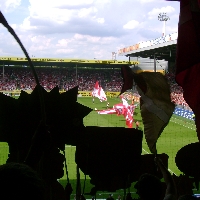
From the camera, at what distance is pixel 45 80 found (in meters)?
33.5

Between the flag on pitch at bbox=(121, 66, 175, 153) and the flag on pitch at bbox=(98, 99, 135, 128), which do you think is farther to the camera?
the flag on pitch at bbox=(98, 99, 135, 128)

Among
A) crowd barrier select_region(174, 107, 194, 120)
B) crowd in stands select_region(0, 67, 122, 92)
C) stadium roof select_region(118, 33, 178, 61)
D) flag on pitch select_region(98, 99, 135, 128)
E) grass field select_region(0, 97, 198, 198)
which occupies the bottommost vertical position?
grass field select_region(0, 97, 198, 198)

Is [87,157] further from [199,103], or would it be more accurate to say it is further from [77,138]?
[199,103]

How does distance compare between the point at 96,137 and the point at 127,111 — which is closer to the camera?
the point at 96,137

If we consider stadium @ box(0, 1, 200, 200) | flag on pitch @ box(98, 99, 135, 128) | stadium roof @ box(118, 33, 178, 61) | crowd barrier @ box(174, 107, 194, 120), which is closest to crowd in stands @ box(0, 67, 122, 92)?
stadium roof @ box(118, 33, 178, 61)

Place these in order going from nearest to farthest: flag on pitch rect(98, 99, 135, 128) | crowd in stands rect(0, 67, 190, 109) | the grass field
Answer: the grass field, flag on pitch rect(98, 99, 135, 128), crowd in stands rect(0, 67, 190, 109)

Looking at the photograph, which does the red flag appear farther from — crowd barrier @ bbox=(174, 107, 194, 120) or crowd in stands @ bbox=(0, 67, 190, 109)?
crowd in stands @ bbox=(0, 67, 190, 109)

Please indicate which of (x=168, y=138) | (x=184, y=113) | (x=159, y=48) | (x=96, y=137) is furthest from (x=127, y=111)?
(x=96, y=137)

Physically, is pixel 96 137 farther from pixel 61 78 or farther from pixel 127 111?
pixel 61 78

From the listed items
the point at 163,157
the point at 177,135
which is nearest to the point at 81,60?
the point at 177,135

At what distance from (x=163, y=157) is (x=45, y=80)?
32.9 meters

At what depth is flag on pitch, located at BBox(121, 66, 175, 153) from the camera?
36.2 inches

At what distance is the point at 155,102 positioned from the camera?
3.06ft

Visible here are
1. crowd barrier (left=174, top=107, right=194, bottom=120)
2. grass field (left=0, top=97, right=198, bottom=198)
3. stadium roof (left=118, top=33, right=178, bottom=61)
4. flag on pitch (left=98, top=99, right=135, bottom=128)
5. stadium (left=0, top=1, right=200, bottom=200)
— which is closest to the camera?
stadium (left=0, top=1, right=200, bottom=200)
